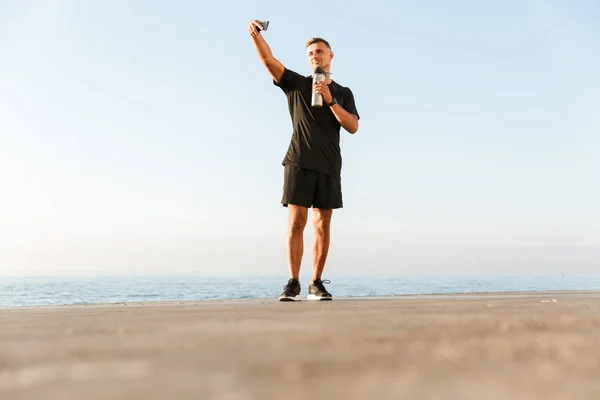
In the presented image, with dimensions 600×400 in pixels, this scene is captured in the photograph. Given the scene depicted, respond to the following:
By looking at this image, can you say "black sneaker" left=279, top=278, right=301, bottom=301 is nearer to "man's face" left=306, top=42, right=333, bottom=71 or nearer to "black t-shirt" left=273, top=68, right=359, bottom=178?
"black t-shirt" left=273, top=68, right=359, bottom=178

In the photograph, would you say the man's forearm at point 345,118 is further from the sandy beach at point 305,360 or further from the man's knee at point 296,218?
the sandy beach at point 305,360

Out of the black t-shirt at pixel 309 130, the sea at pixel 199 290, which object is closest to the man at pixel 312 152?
the black t-shirt at pixel 309 130

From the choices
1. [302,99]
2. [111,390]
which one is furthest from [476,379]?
[302,99]

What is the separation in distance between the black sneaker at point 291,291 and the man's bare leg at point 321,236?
29cm

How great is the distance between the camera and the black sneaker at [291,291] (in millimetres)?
4367

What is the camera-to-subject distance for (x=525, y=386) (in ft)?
3.24

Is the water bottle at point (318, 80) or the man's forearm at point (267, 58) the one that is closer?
the water bottle at point (318, 80)

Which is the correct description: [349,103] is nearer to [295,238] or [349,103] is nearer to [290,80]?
[290,80]

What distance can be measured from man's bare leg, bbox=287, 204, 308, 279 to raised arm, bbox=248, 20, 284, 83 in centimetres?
107

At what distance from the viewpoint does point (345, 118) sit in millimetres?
4844

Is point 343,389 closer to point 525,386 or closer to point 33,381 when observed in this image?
point 525,386

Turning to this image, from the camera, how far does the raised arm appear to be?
4.69 metres

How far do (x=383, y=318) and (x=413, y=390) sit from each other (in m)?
1.46

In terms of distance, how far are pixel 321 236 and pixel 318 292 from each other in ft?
1.55
